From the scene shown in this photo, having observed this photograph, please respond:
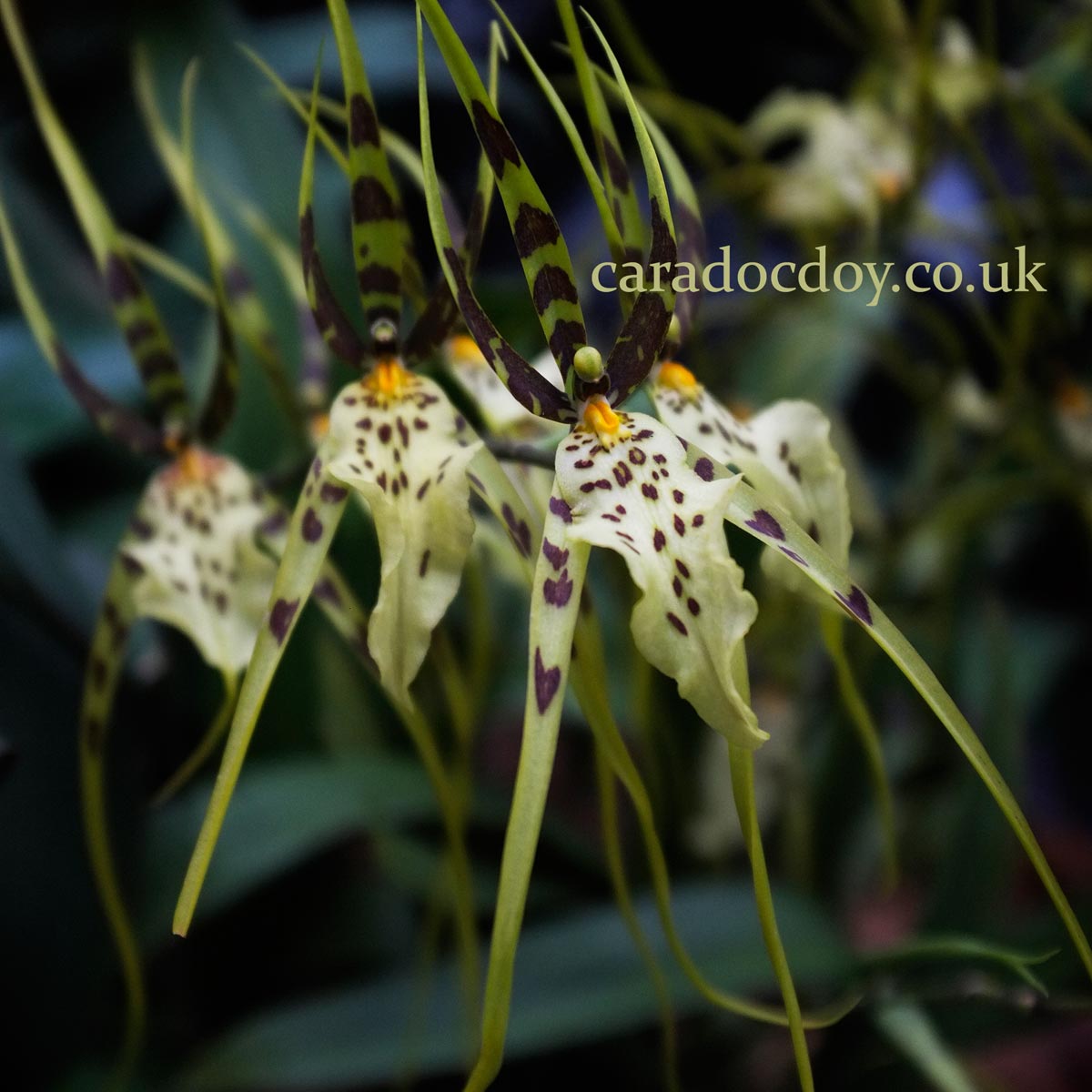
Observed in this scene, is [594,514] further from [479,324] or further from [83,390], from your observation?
[83,390]

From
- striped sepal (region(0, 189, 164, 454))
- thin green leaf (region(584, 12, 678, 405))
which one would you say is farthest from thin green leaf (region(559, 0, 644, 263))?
striped sepal (region(0, 189, 164, 454))

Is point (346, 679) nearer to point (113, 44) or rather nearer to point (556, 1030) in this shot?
point (556, 1030)

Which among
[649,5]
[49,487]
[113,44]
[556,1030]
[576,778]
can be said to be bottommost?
[576,778]

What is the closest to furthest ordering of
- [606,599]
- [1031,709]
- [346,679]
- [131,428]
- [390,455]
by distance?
[390,455] → [131,428] → [346,679] → [606,599] → [1031,709]

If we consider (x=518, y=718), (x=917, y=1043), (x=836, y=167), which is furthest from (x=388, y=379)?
(x=518, y=718)

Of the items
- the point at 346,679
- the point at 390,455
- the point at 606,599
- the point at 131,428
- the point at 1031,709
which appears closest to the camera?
the point at 390,455

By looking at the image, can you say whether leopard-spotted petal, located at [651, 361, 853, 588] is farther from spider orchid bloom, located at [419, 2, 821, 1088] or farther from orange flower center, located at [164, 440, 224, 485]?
orange flower center, located at [164, 440, 224, 485]

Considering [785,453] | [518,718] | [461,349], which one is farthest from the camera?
[518,718]

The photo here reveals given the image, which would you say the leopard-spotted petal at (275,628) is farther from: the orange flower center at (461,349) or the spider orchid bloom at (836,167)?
the spider orchid bloom at (836,167)

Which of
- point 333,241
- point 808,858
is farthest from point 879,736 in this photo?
point 333,241
